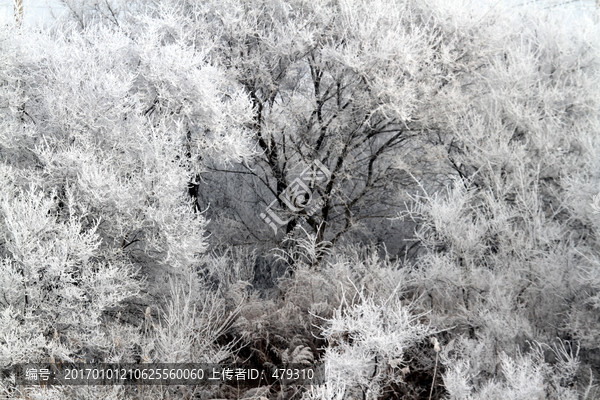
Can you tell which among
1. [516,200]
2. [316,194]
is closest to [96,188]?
[516,200]

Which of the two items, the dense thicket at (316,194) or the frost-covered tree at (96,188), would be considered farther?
the frost-covered tree at (96,188)

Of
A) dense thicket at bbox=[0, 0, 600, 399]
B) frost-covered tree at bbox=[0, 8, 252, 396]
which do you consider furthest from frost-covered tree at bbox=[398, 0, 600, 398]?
frost-covered tree at bbox=[0, 8, 252, 396]

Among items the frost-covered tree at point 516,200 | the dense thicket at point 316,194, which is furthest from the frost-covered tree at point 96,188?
the frost-covered tree at point 516,200

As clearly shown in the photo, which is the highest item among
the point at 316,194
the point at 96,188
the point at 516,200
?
the point at 96,188

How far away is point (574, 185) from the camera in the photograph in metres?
6.81

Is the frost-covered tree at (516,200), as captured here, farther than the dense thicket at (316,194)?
Yes

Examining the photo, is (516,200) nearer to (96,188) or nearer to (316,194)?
(316,194)

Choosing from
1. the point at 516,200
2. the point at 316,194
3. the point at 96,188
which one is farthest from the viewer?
the point at 316,194

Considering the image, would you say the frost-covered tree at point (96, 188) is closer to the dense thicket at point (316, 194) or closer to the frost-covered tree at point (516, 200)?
the dense thicket at point (316, 194)

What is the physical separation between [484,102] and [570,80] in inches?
57.7

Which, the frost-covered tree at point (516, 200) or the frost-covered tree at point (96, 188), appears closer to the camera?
the frost-covered tree at point (96, 188)

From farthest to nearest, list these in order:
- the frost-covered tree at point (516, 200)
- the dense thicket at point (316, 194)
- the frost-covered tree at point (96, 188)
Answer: the frost-covered tree at point (516, 200) → the frost-covered tree at point (96, 188) → the dense thicket at point (316, 194)

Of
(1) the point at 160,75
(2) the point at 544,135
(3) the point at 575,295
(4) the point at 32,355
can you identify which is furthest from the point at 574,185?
(4) the point at 32,355

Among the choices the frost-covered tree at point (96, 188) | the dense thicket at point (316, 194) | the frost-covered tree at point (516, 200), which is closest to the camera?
the dense thicket at point (316, 194)
